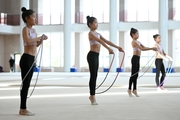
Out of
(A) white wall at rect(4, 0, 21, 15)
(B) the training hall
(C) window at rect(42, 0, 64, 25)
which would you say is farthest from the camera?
(A) white wall at rect(4, 0, 21, 15)

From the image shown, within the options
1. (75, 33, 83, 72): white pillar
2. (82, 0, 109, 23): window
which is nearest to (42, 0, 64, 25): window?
(82, 0, 109, 23): window

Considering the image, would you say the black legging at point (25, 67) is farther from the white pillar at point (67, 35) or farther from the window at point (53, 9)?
the window at point (53, 9)

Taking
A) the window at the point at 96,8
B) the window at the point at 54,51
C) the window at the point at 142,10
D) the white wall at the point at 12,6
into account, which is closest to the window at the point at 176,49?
A: the window at the point at 142,10

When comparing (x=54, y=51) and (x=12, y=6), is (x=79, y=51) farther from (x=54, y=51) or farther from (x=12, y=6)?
(x=12, y=6)

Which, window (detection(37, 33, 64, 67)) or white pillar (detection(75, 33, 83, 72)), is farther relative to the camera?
window (detection(37, 33, 64, 67))

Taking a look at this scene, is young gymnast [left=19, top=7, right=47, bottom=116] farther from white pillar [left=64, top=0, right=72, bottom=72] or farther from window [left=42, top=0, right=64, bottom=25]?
window [left=42, top=0, right=64, bottom=25]

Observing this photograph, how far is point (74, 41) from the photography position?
38312 mm

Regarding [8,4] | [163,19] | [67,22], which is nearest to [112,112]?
[163,19]

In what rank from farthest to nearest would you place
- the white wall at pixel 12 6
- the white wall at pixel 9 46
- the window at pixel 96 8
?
the white wall at pixel 9 46 < the white wall at pixel 12 6 < the window at pixel 96 8

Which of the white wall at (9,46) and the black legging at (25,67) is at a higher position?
the white wall at (9,46)

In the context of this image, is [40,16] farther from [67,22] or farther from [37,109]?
[37,109]

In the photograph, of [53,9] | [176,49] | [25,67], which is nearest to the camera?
[25,67]

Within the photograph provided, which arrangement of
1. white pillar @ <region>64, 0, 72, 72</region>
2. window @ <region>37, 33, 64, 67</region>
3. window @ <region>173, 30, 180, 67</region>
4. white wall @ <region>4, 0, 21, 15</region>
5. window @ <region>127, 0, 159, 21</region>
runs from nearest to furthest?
white pillar @ <region>64, 0, 72, 72</region> → window @ <region>173, 30, 180, 67</region> → window @ <region>127, 0, 159, 21</region> → window @ <region>37, 33, 64, 67</region> → white wall @ <region>4, 0, 21, 15</region>

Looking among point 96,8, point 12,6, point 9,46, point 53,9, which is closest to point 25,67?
point 96,8
